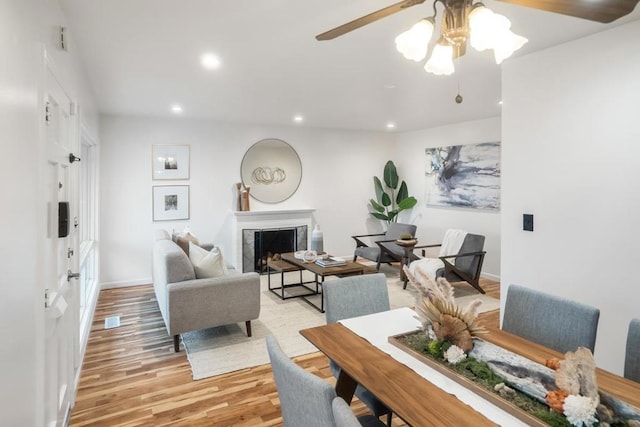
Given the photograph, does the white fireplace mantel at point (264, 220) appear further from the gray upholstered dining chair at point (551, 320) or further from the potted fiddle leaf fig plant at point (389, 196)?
the gray upholstered dining chair at point (551, 320)

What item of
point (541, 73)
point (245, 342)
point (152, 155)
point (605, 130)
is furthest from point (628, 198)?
point (152, 155)

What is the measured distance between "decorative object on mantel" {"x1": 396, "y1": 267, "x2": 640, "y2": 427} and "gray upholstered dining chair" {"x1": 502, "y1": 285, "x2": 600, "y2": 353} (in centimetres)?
51

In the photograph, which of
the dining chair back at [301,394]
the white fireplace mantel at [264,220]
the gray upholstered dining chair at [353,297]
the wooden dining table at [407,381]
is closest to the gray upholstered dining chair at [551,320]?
the wooden dining table at [407,381]

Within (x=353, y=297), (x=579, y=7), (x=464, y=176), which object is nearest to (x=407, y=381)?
(x=353, y=297)

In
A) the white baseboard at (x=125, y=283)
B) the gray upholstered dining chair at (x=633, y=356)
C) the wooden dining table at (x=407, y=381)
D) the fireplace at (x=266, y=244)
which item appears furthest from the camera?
the fireplace at (x=266, y=244)

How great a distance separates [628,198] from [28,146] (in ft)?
10.8

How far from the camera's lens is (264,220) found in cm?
600

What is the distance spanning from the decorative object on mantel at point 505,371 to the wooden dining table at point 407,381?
12 centimetres

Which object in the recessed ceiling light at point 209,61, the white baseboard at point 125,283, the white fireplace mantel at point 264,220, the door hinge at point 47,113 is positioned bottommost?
the white baseboard at point 125,283

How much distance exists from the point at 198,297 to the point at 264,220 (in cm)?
290

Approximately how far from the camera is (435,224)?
257 inches

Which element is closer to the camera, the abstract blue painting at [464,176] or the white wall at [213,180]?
the white wall at [213,180]

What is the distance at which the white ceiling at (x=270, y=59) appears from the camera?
217cm

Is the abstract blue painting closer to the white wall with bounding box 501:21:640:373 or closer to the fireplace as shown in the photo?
the fireplace
